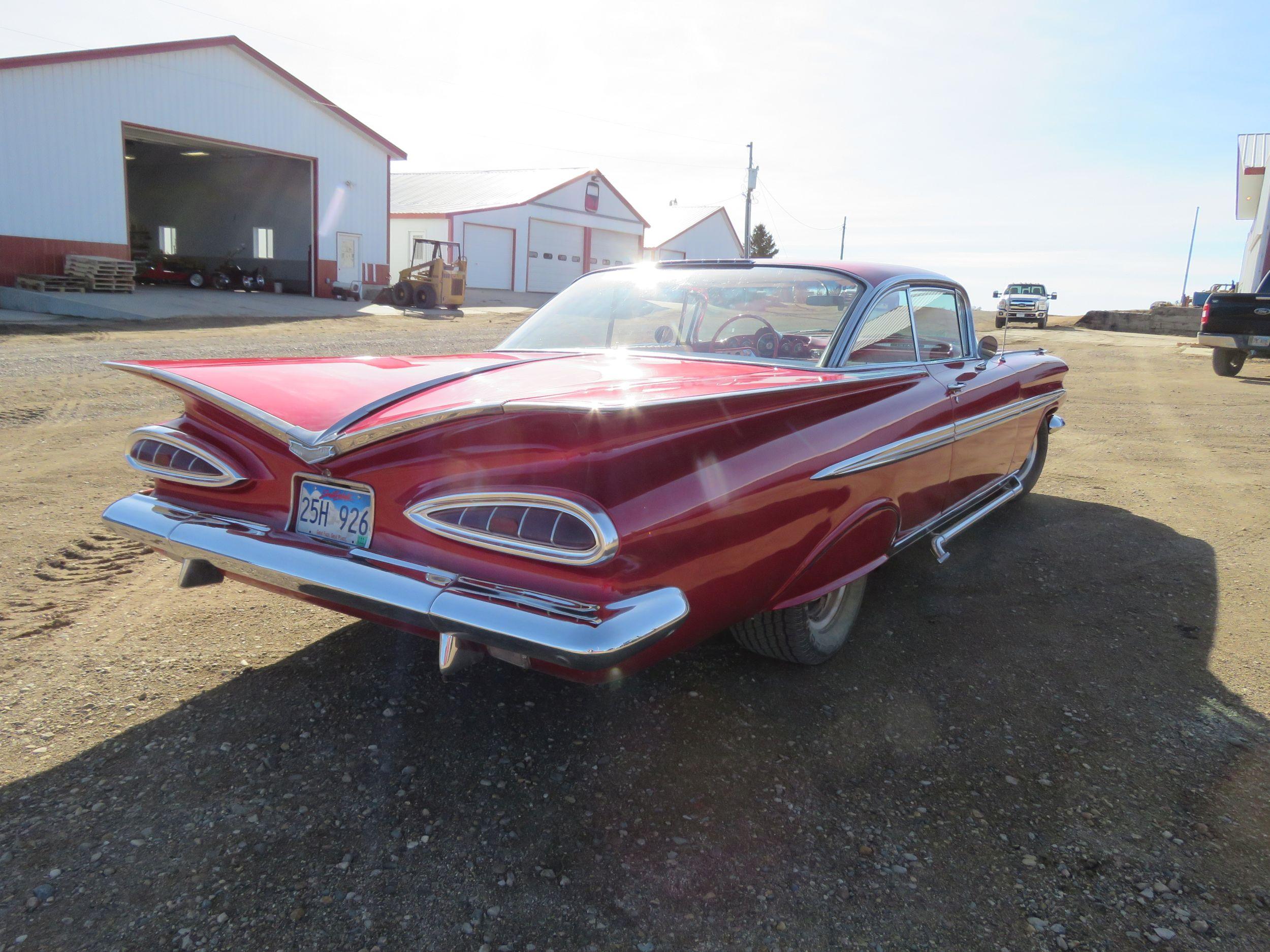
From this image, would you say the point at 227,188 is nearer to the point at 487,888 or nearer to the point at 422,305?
the point at 422,305

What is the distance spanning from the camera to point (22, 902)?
1847mm

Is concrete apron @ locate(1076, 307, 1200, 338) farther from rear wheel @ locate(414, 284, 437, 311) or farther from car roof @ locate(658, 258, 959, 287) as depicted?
car roof @ locate(658, 258, 959, 287)

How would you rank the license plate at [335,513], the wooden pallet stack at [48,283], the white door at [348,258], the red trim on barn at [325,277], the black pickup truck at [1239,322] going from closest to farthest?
the license plate at [335,513] → the black pickup truck at [1239,322] → the wooden pallet stack at [48,283] → the red trim on barn at [325,277] → the white door at [348,258]

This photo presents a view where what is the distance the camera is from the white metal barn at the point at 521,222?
3139 centimetres

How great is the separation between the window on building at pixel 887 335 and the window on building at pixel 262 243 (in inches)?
1055

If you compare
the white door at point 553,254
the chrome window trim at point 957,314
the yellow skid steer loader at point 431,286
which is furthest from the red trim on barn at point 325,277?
the chrome window trim at point 957,314

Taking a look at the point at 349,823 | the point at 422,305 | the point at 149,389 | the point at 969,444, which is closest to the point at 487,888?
the point at 349,823

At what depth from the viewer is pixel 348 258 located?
81.9ft

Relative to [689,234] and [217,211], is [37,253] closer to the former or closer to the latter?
[217,211]

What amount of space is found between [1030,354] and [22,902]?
5.20 metres

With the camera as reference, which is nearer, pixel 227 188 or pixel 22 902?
pixel 22 902

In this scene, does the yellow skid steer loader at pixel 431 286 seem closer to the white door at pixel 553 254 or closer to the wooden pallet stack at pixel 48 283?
the wooden pallet stack at pixel 48 283

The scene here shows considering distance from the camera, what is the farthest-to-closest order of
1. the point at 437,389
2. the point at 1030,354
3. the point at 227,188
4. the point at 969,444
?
the point at 227,188 → the point at 1030,354 → the point at 969,444 → the point at 437,389

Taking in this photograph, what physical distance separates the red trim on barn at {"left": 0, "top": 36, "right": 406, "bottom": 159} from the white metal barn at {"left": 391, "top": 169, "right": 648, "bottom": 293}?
573cm
